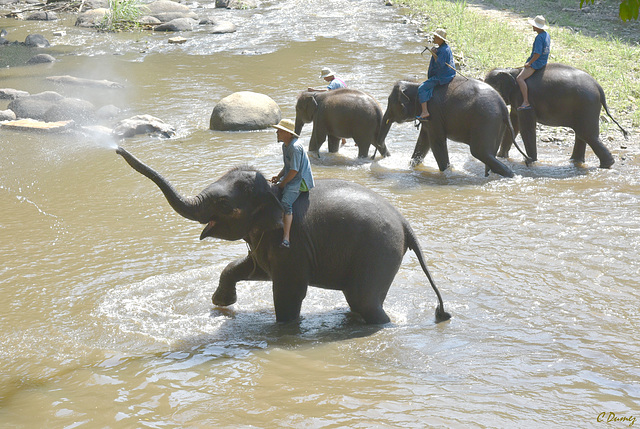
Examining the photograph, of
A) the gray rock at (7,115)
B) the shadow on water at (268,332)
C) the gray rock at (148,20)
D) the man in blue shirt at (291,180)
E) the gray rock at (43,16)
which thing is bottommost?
the gray rock at (7,115)

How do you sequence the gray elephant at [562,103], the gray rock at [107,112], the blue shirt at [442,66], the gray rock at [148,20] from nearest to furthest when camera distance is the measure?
the gray elephant at [562,103]
the blue shirt at [442,66]
the gray rock at [107,112]
the gray rock at [148,20]

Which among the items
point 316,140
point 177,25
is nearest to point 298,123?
point 316,140

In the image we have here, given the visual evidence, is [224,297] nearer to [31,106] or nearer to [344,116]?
[344,116]

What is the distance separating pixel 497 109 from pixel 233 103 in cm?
490

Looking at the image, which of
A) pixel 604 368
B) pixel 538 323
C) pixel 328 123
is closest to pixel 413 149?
pixel 328 123

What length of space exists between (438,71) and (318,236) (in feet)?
17.7

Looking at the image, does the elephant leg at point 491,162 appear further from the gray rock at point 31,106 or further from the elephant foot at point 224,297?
the gray rock at point 31,106

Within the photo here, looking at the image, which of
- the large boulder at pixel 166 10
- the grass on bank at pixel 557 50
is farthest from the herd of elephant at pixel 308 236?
the large boulder at pixel 166 10

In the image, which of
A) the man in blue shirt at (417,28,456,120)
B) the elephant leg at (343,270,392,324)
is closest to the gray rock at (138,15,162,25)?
the man in blue shirt at (417,28,456,120)

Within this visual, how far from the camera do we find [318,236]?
5.52 meters

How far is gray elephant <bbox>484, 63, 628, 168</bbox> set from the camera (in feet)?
32.4

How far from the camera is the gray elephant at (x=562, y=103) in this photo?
989 centimetres

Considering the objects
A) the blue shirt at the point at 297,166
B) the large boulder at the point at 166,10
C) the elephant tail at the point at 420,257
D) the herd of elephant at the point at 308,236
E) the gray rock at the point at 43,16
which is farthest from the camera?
the gray rock at the point at 43,16

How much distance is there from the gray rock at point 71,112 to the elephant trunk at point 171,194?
862 centimetres
